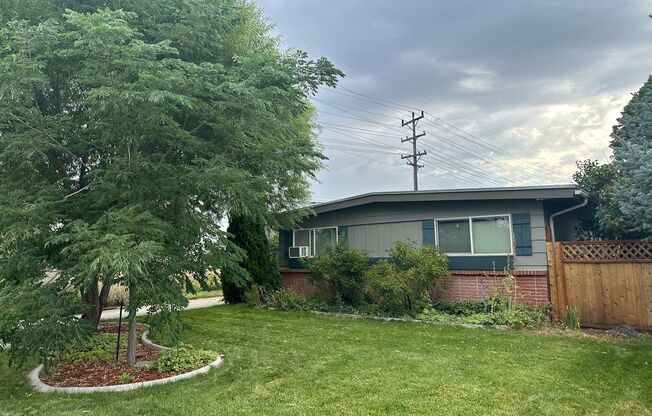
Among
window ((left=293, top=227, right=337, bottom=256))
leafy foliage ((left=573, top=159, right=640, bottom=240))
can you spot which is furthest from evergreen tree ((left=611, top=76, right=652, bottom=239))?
window ((left=293, top=227, right=337, bottom=256))

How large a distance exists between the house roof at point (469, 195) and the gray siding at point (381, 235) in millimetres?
655

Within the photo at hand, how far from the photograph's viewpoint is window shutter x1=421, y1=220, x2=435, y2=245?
964 centimetres

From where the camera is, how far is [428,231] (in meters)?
Answer: 9.72

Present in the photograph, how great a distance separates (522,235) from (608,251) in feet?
4.87

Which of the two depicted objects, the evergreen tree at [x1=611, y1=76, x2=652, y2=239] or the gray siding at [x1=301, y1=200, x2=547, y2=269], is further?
the gray siding at [x1=301, y1=200, x2=547, y2=269]

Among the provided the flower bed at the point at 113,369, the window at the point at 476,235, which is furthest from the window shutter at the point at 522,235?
the flower bed at the point at 113,369

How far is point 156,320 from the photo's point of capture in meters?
4.68

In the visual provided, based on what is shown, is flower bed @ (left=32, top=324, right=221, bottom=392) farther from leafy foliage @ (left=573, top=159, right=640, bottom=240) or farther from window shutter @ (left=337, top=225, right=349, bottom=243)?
leafy foliage @ (left=573, top=159, right=640, bottom=240)

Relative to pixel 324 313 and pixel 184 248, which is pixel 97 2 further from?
pixel 324 313

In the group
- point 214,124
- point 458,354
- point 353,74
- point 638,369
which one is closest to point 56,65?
point 214,124

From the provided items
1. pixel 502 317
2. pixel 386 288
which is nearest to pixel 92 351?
pixel 386 288

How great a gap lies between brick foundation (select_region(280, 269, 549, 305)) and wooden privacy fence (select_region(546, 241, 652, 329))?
22 centimetres

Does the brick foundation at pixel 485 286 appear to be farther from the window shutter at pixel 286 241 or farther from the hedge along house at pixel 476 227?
the window shutter at pixel 286 241

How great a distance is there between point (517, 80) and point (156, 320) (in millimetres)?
9977
